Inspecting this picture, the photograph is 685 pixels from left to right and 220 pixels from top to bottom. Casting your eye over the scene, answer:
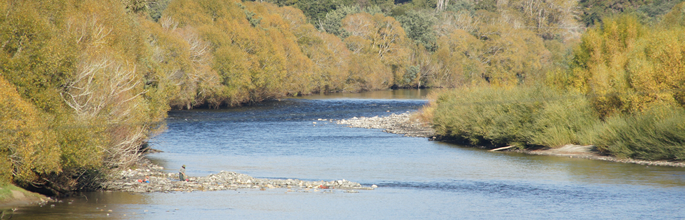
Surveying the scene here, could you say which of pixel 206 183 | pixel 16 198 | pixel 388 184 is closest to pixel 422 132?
pixel 388 184

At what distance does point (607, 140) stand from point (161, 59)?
126 feet

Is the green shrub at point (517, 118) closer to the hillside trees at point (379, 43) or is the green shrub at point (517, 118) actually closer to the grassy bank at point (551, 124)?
the grassy bank at point (551, 124)

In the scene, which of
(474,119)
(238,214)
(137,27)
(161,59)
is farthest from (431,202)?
(161,59)

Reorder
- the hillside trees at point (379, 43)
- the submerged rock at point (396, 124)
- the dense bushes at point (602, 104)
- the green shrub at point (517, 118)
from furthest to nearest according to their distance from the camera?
1. the hillside trees at point (379, 43)
2. the submerged rock at point (396, 124)
3. the green shrub at point (517, 118)
4. the dense bushes at point (602, 104)

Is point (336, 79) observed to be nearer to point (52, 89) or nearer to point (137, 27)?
point (137, 27)

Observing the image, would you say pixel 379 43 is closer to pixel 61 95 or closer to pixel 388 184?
pixel 388 184

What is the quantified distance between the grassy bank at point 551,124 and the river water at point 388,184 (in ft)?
6.92

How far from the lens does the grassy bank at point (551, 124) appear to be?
35281mm

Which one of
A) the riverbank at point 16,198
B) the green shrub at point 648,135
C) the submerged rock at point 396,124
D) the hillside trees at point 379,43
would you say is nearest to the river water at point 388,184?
the riverbank at point 16,198

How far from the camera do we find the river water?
74.5 ft

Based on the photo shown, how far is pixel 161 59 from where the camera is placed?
188 feet

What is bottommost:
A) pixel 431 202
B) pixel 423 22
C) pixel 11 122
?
pixel 431 202

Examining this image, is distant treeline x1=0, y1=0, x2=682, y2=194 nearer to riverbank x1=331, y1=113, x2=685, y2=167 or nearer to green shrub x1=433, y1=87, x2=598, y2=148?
green shrub x1=433, y1=87, x2=598, y2=148

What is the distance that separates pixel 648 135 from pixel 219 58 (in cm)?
5303
